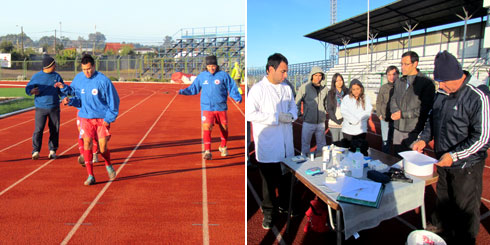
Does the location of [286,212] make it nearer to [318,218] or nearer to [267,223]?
[267,223]

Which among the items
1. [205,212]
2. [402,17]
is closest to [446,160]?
[205,212]

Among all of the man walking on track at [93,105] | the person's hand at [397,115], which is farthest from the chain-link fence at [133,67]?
the person's hand at [397,115]

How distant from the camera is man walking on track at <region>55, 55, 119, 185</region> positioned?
4753mm

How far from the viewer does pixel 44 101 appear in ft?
20.1

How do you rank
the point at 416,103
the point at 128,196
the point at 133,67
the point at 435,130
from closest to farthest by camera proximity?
the point at 435,130 → the point at 416,103 → the point at 128,196 → the point at 133,67

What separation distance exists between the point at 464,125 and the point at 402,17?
761 inches

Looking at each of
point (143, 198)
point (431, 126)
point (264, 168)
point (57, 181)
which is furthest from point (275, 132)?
point (57, 181)

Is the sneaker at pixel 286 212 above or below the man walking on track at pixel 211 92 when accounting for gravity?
below

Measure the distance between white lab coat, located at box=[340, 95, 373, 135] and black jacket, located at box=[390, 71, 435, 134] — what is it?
571 mm

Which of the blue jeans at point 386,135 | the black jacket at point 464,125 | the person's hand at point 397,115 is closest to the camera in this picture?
the black jacket at point 464,125

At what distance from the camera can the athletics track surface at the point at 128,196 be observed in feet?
11.3

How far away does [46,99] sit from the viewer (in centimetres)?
614

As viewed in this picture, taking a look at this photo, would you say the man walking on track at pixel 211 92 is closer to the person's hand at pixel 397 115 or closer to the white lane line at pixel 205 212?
the white lane line at pixel 205 212

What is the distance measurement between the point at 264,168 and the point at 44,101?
4769 millimetres
